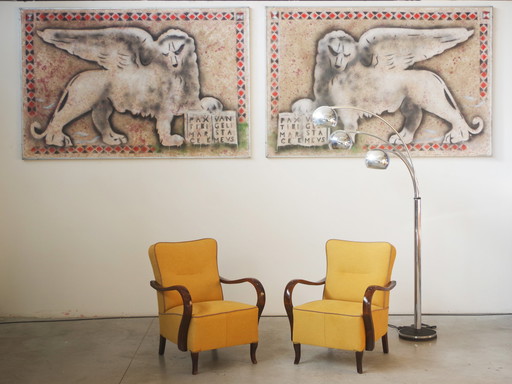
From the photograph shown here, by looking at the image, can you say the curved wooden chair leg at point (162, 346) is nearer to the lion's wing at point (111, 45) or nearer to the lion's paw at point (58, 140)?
the lion's paw at point (58, 140)

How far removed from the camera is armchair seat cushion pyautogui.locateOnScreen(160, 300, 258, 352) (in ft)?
14.6

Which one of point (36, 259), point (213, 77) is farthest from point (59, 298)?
point (213, 77)

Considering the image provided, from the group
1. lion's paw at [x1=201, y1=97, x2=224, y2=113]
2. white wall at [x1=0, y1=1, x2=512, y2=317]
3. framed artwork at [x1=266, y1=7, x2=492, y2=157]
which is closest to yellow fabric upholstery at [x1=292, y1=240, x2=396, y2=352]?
white wall at [x1=0, y1=1, x2=512, y2=317]

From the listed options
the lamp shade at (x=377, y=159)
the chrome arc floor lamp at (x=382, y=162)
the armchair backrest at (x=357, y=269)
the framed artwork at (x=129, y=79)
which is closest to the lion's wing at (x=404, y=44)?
the chrome arc floor lamp at (x=382, y=162)

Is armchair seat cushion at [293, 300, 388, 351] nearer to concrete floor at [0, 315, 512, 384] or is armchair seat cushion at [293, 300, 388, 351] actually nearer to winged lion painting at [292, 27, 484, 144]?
concrete floor at [0, 315, 512, 384]

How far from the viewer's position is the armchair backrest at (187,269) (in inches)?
193

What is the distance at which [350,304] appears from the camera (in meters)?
4.76

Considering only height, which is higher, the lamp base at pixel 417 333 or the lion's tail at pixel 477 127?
the lion's tail at pixel 477 127

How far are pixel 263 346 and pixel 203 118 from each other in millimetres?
2370

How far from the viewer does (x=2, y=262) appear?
619 centimetres

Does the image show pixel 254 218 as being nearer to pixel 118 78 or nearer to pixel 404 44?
pixel 118 78

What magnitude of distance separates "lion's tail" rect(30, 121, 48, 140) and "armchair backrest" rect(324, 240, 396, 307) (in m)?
3.10

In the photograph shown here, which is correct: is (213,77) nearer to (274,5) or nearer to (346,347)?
(274,5)

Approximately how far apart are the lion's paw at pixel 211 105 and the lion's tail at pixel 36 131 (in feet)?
5.30
